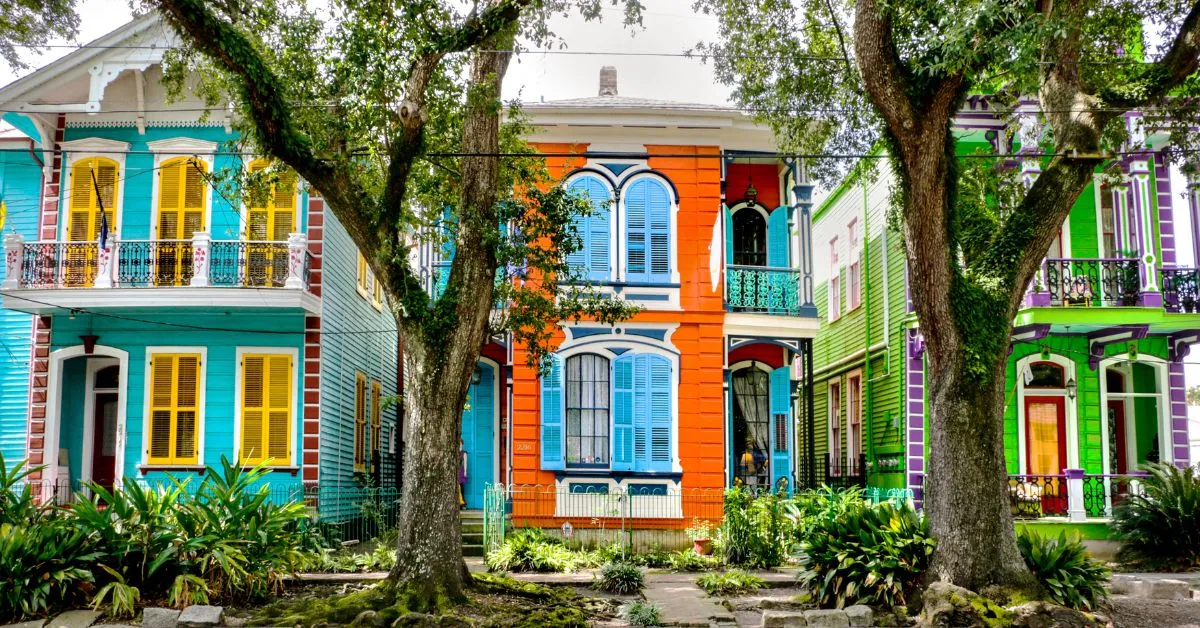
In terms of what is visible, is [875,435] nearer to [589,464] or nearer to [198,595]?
[589,464]

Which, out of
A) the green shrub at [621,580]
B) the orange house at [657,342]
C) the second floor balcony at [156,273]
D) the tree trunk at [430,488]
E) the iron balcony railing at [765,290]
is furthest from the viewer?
the iron balcony railing at [765,290]

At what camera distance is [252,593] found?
538 inches

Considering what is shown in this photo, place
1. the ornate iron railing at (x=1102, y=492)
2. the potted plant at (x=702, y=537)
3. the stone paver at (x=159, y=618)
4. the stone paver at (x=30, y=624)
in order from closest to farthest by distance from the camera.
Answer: the stone paver at (x=30, y=624), the stone paver at (x=159, y=618), the potted plant at (x=702, y=537), the ornate iron railing at (x=1102, y=492)

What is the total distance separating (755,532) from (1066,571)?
5.72 meters

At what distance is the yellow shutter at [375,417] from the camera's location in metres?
24.1

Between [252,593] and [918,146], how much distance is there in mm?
9957

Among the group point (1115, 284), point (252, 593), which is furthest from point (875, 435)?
point (252, 593)

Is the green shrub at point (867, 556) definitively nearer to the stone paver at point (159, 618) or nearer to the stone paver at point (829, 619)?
the stone paver at point (829, 619)

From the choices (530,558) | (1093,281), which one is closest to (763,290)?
(1093,281)

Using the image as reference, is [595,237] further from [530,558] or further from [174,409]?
[174,409]

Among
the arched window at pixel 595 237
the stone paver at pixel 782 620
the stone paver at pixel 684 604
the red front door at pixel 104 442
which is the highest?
the arched window at pixel 595 237

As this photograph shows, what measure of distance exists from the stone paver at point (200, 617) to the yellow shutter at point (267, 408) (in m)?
6.77

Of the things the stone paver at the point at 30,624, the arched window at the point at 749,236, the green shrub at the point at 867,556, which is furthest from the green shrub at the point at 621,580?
the arched window at the point at 749,236

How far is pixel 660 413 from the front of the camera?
20.1 meters
